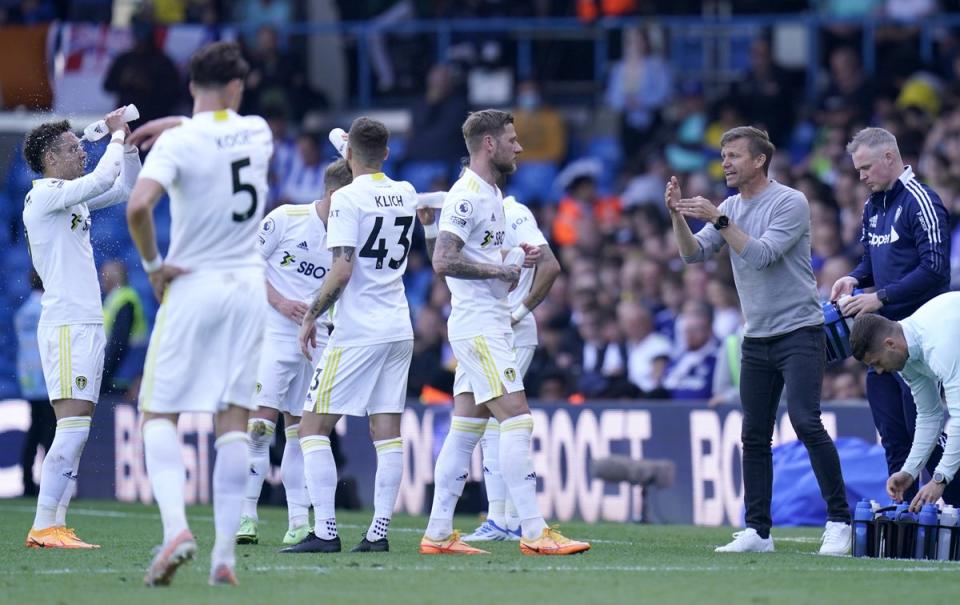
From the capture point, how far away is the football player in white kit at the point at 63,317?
10.8m

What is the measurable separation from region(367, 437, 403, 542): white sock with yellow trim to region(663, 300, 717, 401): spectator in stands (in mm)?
6047

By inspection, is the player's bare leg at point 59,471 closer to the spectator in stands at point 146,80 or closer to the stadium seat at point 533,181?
the stadium seat at point 533,181

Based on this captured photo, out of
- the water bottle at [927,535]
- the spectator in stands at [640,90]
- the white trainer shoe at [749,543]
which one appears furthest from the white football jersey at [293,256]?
the spectator in stands at [640,90]

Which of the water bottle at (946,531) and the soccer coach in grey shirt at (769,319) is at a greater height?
the soccer coach in grey shirt at (769,319)

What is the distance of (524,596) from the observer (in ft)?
25.1

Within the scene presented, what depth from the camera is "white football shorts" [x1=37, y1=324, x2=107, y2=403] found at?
1081 cm

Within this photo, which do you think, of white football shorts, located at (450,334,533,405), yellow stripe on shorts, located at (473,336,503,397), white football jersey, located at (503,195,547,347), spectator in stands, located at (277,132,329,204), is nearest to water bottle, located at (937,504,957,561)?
white football shorts, located at (450,334,533,405)

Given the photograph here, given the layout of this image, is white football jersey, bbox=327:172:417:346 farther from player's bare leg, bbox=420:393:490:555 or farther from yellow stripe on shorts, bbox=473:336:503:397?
player's bare leg, bbox=420:393:490:555

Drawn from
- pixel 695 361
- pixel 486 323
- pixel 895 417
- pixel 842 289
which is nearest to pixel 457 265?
pixel 486 323

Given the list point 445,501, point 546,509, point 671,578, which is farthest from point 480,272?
point 546,509

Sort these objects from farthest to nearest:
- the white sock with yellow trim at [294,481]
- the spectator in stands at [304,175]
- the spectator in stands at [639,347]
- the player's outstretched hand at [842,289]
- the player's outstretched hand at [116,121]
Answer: the spectator in stands at [304,175], the spectator in stands at [639,347], the white sock with yellow trim at [294,481], the player's outstretched hand at [842,289], the player's outstretched hand at [116,121]

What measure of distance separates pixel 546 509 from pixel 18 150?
870 centimetres

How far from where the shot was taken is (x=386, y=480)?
9969mm

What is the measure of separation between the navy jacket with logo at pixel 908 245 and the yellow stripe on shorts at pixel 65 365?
498cm
